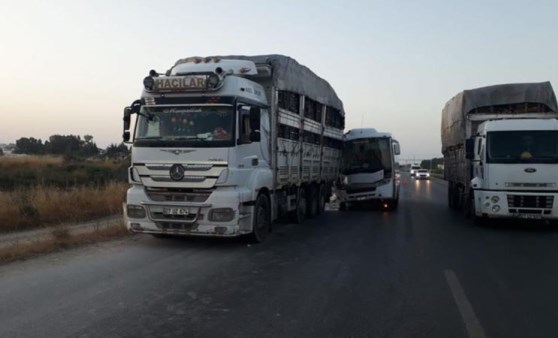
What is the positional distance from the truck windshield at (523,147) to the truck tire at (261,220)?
6091 millimetres

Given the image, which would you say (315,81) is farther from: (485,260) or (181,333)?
(181,333)

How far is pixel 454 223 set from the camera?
14.5 meters

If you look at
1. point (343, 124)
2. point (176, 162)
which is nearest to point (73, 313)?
point (176, 162)

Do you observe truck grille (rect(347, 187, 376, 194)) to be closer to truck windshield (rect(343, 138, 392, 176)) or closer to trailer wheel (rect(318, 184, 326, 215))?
truck windshield (rect(343, 138, 392, 176))

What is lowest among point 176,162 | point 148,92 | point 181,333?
point 181,333

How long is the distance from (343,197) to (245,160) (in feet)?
31.8

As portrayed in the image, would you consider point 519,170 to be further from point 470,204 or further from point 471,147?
point 470,204

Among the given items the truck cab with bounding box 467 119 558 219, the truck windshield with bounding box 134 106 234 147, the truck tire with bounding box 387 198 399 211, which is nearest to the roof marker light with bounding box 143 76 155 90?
the truck windshield with bounding box 134 106 234 147

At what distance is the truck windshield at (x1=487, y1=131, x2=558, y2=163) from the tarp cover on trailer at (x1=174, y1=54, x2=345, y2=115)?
509 cm

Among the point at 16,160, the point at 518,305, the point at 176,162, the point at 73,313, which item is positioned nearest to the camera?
the point at 73,313

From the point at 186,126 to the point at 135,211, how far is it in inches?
76.9

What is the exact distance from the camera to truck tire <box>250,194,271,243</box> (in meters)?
10.3

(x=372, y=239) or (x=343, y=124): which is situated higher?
(x=343, y=124)

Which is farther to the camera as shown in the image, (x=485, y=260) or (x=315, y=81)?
(x=315, y=81)
